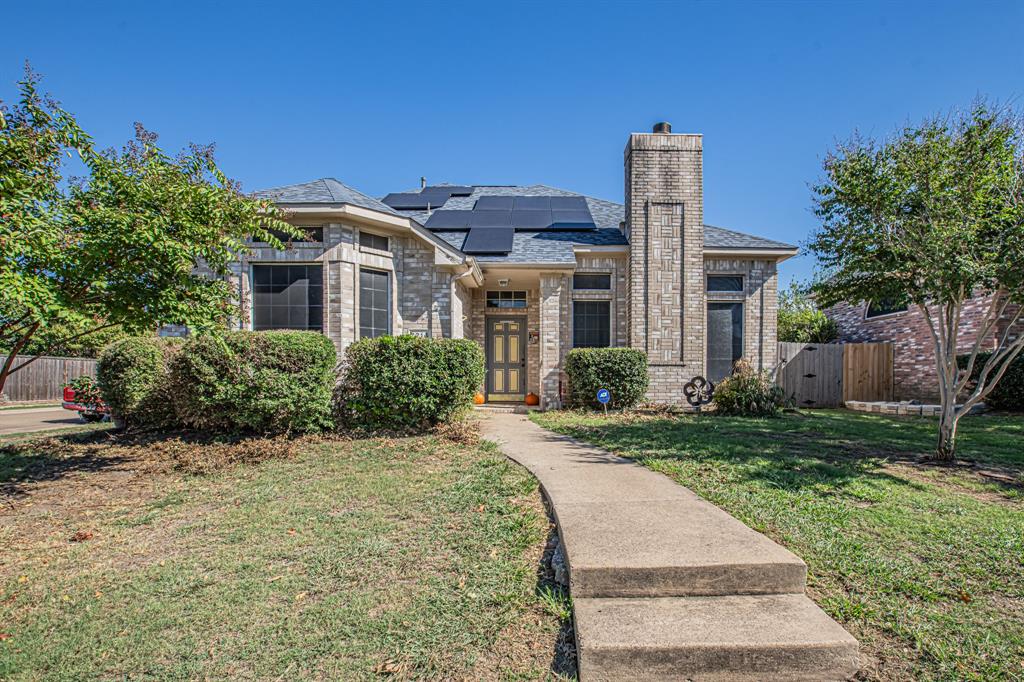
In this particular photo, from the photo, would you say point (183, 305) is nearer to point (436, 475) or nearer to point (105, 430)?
point (436, 475)

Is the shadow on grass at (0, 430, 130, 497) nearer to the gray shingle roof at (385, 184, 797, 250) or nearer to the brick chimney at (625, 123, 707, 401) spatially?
the gray shingle roof at (385, 184, 797, 250)

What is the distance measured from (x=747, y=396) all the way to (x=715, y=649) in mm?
9465

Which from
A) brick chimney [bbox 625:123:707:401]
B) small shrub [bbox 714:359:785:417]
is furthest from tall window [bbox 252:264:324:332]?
small shrub [bbox 714:359:785:417]

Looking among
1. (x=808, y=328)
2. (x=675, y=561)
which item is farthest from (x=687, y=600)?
(x=808, y=328)

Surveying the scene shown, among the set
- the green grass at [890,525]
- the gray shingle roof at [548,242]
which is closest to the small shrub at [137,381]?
the gray shingle roof at [548,242]

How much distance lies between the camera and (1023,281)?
5.71 meters

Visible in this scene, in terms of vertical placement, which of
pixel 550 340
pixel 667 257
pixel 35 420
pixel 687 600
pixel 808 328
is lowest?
pixel 35 420

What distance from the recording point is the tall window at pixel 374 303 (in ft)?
34.0

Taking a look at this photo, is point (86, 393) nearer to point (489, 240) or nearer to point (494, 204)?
point (489, 240)

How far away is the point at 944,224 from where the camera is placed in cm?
601

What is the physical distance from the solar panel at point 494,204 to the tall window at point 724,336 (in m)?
6.79

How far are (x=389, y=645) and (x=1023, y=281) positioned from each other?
7496 millimetres

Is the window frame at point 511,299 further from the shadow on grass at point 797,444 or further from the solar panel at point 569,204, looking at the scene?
the shadow on grass at point 797,444

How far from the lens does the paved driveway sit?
11.3 metres
